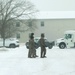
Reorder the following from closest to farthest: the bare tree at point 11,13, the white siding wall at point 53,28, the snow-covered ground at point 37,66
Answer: the snow-covered ground at point 37,66
the bare tree at point 11,13
the white siding wall at point 53,28

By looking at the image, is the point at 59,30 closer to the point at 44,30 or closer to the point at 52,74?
the point at 44,30

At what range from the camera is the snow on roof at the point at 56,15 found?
273ft

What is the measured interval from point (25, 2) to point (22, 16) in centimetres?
299

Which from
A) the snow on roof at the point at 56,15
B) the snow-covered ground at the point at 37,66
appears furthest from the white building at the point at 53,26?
the snow-covered ground at the point at 37,66

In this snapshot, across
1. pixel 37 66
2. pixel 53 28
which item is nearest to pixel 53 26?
pixel 53 28

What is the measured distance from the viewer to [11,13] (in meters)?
66.2

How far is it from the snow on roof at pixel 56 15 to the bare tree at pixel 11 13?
8815 mm

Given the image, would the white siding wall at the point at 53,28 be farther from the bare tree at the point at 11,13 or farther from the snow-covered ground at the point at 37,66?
the snow-covered ground at the point at 37,66

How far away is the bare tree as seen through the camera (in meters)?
62.0

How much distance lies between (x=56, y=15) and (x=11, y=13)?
838 inches

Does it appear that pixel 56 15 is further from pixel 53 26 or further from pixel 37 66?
pixel 37 66

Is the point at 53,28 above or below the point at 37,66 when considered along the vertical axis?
above

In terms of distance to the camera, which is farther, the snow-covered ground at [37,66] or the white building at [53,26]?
the white building at [53,26]

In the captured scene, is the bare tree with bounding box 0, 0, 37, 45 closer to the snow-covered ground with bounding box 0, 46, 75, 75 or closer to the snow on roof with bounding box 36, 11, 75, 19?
the snow on roof with bounding box 36, 11, 75, 19
